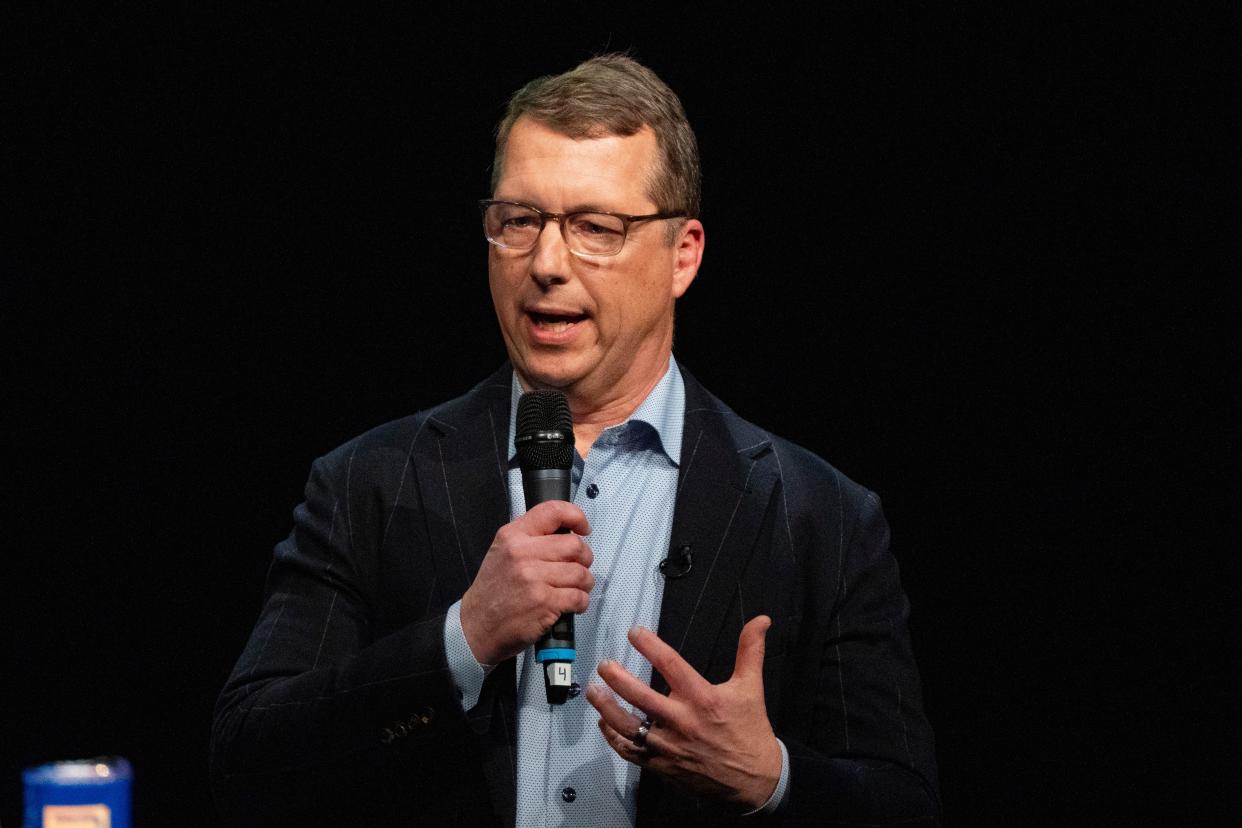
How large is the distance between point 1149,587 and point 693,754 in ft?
5.60

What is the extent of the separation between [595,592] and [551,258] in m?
0.54

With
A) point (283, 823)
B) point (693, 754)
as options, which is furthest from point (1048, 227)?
point (283, 823)

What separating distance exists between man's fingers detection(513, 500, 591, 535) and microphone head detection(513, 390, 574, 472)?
11 cm

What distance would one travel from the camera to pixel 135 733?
354 centimetres

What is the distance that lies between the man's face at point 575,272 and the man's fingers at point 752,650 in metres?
0.59

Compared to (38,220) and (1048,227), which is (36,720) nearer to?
(38,220)

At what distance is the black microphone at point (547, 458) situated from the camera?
1.99m

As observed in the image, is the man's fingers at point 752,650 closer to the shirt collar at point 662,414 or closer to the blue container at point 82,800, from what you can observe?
the shirt collar at point 662,414

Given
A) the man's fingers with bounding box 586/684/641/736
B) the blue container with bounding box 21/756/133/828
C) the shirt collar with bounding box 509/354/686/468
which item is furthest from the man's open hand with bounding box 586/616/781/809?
the blue container with bounding box 21/756/133/828

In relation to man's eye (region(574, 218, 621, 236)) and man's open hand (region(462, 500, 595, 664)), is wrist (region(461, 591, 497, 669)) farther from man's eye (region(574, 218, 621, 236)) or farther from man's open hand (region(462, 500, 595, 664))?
man's eye (region(574, 218, 621, 236))

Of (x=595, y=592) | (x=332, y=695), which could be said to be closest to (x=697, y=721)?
(x=595, y=592)

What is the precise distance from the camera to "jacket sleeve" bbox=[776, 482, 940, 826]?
2352 mm

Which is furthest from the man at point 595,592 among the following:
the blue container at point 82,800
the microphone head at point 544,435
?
the blue container at point 82,800

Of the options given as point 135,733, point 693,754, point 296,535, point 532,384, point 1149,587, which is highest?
point 532,384
